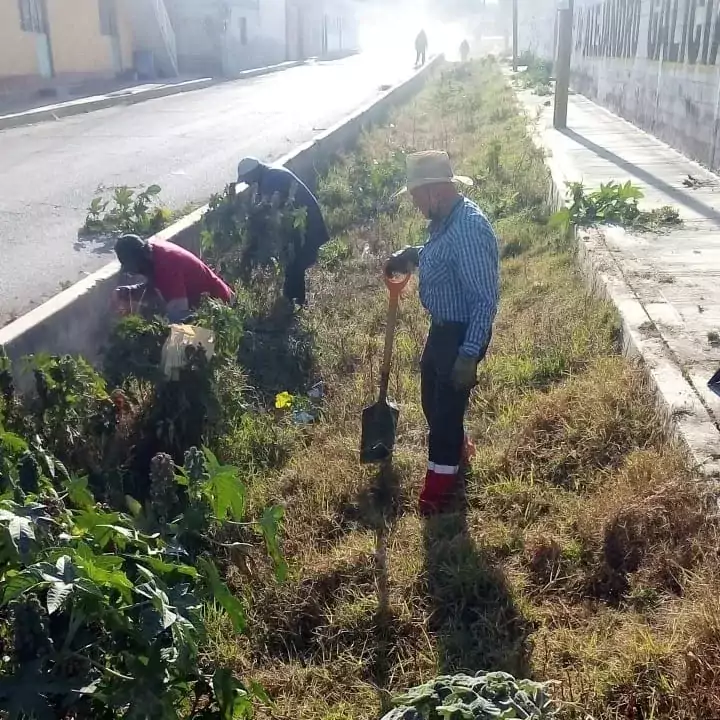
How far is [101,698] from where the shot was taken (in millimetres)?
1955

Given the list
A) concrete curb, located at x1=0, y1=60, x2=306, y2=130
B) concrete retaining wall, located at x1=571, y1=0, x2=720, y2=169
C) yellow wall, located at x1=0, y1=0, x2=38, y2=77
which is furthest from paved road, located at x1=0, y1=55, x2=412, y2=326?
concrete retaining wall, located at x1=571, y1=0, x2=720, y2=169

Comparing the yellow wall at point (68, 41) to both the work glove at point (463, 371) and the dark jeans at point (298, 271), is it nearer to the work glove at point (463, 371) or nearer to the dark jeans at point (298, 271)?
the dark jeans at point (298, 271)

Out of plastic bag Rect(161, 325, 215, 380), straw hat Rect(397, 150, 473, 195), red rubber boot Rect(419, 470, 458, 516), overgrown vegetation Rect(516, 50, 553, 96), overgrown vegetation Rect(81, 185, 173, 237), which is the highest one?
straw hat Rect(397, 150, 473, 195)

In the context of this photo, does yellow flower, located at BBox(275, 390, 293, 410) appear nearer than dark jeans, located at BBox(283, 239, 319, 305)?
Yes

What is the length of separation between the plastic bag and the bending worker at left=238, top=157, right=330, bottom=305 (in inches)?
93.7

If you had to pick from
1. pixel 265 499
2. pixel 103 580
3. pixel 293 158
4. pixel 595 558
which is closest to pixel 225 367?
pixel 265 499

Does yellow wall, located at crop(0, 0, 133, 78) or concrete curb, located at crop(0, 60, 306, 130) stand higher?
yellow wall, located at crop(0, 0, 133, 78)

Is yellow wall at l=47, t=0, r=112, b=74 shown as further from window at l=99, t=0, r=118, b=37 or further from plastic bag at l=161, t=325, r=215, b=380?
plastic bag at l=161, t=325, r=215, b=380

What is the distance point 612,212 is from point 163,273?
15.9 feet

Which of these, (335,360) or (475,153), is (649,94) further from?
(335,360)

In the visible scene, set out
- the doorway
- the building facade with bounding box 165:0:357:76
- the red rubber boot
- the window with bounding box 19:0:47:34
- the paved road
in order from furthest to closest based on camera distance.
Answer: the building facade with bounding box 165:0:357:76 → the doorway → the window with bounding box 19:0:47:34 → the paved road → the red rubber boot

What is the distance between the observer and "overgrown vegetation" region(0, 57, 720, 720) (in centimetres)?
205

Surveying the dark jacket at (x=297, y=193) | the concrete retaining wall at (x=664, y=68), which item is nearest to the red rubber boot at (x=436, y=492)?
the dark jacket at (x=297, y=193)

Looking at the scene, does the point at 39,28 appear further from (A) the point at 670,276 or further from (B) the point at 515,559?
(B) the point at 515,559
